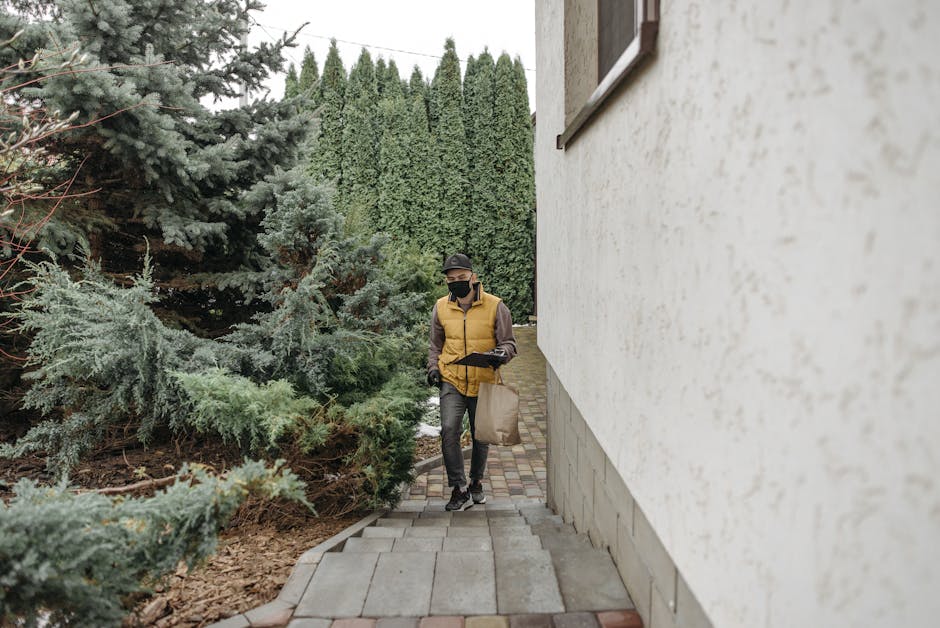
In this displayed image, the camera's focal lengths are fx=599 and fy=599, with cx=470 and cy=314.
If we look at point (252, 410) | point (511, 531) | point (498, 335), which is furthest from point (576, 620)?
point (498, 335)

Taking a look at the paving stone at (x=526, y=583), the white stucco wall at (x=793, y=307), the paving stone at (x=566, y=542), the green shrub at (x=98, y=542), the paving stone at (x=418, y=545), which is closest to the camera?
the white stucco wall at (x=793, y=307)

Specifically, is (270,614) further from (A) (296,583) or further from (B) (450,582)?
(B) (450,582)

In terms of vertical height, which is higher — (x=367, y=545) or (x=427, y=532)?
(x=367, y=545)

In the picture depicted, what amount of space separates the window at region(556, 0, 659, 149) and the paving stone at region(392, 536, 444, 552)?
7.85 feet

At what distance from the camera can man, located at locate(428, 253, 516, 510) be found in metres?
4.63

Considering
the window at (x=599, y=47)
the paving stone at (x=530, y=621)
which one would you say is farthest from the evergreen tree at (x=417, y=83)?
the paving stone at (x=530, y=621)

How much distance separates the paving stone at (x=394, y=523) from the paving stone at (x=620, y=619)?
1.86 m

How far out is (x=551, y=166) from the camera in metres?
4.71

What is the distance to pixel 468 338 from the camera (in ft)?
15.2

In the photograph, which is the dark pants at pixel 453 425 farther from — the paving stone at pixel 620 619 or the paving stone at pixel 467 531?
the paving stone at pixel 620 619

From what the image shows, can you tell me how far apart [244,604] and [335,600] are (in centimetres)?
43

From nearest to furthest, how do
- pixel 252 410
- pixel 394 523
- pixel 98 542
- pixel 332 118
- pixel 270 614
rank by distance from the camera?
pixel 98 542 < pixel 270 614 < pixel 252 410 < pixel 394 523 < pixel 332 118

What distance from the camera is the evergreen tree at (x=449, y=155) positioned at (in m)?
14.1

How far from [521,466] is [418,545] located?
11.3ft
